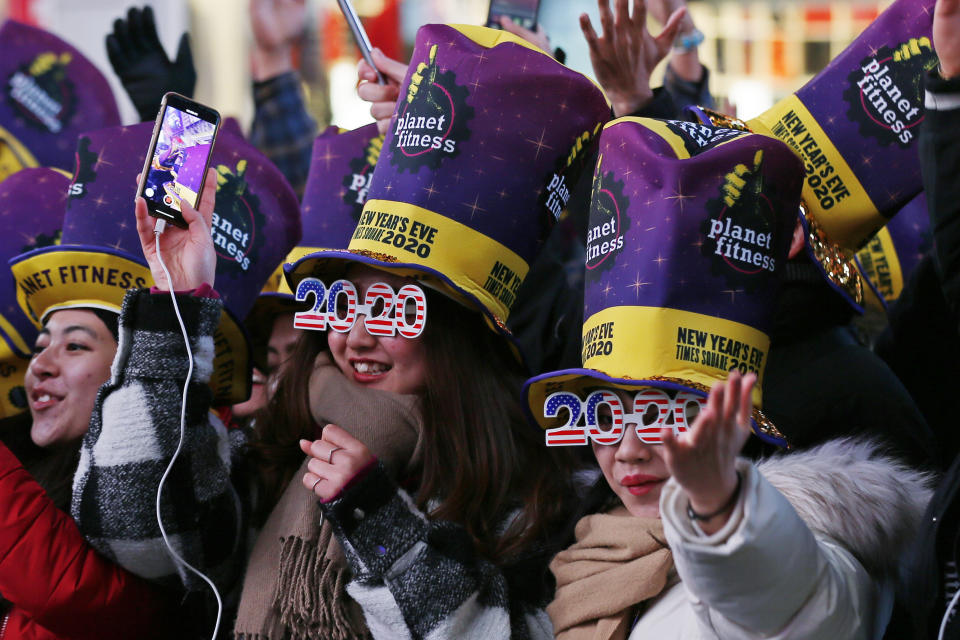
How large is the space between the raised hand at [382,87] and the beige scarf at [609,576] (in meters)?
1.34

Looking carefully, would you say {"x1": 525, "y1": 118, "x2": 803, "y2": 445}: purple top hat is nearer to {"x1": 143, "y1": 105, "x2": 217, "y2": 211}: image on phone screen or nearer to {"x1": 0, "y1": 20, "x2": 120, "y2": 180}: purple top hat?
{"x1": 143, "y1": 105, "x2": 217, "y2": 211}: image on phone screen

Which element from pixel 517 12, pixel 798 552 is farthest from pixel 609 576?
pixel 517 12

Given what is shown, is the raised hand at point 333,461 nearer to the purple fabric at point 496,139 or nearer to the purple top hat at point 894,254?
the purple fabric at point 496,139

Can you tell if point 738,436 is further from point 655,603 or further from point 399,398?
point 399,398

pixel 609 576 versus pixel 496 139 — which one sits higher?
pixel 496 139

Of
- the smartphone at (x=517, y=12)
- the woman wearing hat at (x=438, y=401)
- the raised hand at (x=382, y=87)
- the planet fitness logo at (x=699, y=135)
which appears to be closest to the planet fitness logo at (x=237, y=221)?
the woman wearing hat at (x=438, y=401)

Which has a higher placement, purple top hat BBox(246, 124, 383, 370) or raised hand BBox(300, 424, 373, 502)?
purple top hat BBox(246, 124, 383, 370)

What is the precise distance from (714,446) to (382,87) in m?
1.83

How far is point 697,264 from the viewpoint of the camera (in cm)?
225

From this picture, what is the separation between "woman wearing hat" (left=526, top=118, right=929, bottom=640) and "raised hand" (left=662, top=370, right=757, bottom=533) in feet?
1.37

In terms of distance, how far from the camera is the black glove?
398 cm

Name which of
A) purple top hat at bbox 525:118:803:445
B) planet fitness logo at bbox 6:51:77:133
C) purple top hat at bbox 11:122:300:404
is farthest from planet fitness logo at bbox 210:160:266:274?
planet fitness logo at bbox 6:51:77:133

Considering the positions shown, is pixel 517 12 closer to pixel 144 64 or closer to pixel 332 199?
pixel 332 199

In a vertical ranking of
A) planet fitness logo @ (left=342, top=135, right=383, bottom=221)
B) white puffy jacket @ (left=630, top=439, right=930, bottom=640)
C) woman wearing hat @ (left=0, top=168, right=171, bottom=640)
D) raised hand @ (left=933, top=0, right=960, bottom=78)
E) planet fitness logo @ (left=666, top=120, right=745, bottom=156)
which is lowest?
woman wearing hat @ (left=0, top=168, right=171, bottom=640)
